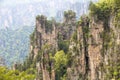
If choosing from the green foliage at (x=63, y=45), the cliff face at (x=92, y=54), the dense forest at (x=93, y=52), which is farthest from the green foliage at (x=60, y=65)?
the green foliage at (x=63, y=45)

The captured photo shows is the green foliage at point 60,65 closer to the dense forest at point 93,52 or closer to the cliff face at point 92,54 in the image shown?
the dense forest at point 93,52

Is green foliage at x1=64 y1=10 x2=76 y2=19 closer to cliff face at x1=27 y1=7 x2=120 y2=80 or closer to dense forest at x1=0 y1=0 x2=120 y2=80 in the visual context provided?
dense forest at x1=0 y1=0 x2=120 y2=80

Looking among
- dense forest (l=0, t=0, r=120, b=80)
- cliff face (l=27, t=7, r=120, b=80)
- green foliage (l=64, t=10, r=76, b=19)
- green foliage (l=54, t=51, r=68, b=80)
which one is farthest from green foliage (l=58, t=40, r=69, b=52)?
green foliage (l=54, t=51, r=68, b=80)

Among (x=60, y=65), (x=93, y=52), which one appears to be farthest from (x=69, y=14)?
(x=93, y=52)

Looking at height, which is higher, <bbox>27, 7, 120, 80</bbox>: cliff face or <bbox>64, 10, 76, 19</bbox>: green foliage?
<bbox>64, 10, 76, 19</bbox>: green foliage

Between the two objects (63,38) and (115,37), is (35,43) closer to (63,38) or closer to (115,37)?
(63,38)

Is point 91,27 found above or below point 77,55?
above

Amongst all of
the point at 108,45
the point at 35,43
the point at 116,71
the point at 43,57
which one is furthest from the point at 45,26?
the point at 116,71

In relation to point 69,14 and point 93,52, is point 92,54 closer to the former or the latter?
point 93,52

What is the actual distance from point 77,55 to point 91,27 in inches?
261

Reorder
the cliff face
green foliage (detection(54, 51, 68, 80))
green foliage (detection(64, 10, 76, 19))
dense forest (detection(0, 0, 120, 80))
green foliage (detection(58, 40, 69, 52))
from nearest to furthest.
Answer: the cliff face → dense forest (detection(0, 0, 120, 80)) → green foliage (detection(54, 51, 68, 80)) → green foliage (detection(58, 40, 69, 52)) → green foliage (detection(64, 10, 76, 19))

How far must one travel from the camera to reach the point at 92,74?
187 ft

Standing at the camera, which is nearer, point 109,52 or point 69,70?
point 109,52

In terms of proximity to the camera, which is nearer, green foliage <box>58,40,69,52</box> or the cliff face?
the cliff face
